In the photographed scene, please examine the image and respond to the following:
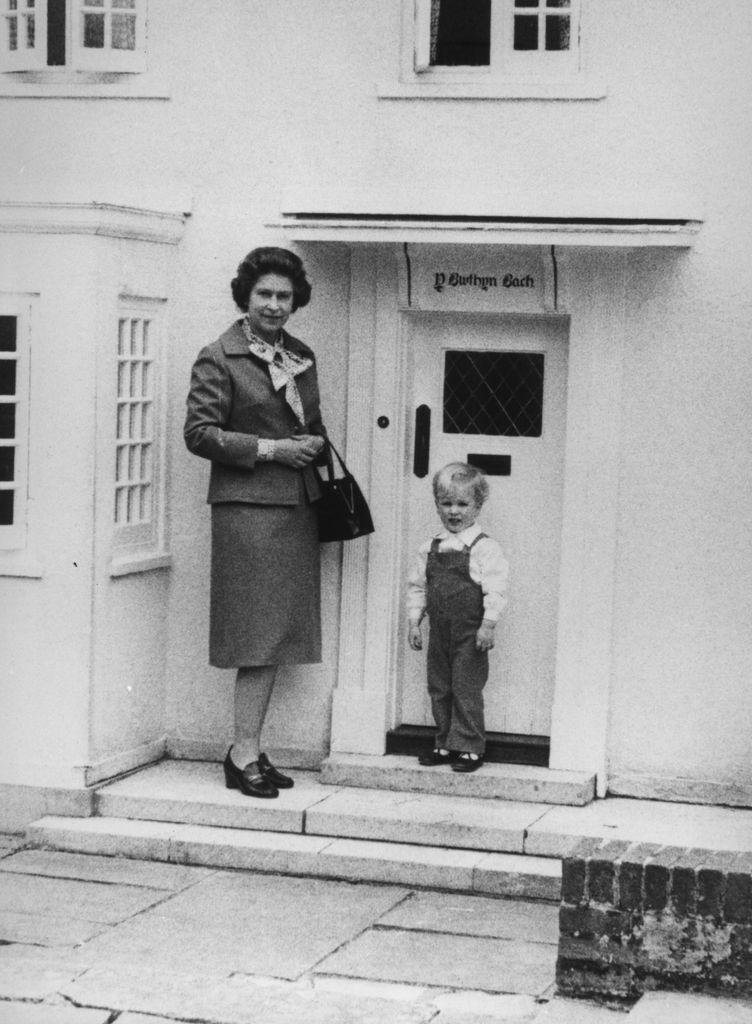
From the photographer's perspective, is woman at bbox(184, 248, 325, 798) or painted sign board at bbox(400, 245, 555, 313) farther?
painted sign board at bbox(400, 245, 555, 313)

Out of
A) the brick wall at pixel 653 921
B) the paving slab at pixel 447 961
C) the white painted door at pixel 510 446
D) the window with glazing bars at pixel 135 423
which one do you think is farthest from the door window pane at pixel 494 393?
the brick wall at pixel 653 921

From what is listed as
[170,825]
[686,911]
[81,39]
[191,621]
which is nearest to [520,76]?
[81,39]

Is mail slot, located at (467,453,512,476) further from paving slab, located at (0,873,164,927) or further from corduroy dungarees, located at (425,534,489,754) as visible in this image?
Answer: paving slab, located at (0,873,164,927)

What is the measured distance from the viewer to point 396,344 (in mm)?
9266

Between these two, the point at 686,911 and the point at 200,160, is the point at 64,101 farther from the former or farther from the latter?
the point at 686,911

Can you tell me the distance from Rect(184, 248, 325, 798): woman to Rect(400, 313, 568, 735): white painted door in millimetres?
651

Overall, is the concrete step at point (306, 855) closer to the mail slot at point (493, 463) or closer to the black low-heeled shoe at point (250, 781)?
the black low-heeled shoe at point (250, 781)

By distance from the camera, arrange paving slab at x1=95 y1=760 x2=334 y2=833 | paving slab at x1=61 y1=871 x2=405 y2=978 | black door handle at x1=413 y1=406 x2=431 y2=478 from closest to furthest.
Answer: paving slab at x1=61 y1=871 x2=405 y2=978 < paving slab at x1=95 y1=760 x2=334 y2=833 < black door handle at x1=413 y1=406 x2=431 y2=478

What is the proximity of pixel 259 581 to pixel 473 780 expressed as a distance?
52.8 inches

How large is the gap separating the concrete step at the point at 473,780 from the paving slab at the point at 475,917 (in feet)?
2.91

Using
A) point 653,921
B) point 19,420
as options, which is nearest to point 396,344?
point 19,420

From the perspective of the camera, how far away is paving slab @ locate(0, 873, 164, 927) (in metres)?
7.72

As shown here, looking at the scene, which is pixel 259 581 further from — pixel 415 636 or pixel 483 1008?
pixel 483 1008

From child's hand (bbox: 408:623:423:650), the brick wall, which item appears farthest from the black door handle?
the brick wall
